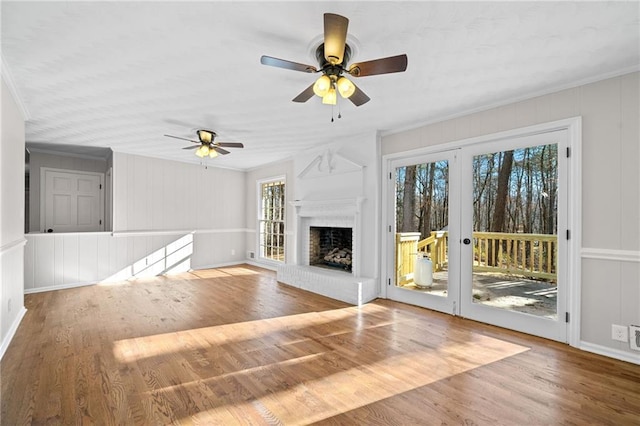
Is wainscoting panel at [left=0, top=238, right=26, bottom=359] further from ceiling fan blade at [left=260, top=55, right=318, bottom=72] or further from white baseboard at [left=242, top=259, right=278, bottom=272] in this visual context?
white baseboard at [left=242, top=259, right=278, bottom=272]

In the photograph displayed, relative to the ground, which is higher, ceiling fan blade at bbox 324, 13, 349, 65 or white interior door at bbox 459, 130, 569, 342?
ceiling fan blade at bbox 324, 13, 349, 65

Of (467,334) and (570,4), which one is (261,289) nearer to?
(467,334)

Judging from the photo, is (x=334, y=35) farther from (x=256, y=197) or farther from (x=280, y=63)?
(x=256, y=197)

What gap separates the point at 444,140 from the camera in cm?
384

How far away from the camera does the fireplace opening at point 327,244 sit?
18.0 feet

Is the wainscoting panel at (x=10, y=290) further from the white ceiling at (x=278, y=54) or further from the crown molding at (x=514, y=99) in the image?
the crown molding at (x=514, y=99)

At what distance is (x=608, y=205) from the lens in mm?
2689

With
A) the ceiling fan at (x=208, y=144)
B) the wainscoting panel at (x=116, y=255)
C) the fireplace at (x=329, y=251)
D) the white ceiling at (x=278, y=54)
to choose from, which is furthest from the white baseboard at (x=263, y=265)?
the white ceiling at (x=278, y=54)

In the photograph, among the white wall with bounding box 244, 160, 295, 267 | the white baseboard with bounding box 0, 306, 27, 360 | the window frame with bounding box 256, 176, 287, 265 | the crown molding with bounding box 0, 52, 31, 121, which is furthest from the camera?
the window frame with bounding box 256, 176, 287, 265

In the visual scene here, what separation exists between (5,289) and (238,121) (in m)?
3.05

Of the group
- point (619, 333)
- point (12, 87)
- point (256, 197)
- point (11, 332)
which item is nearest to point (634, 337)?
point (619, 333)

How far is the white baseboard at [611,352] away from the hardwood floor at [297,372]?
9cm

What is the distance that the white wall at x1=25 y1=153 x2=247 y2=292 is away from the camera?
5.06 meters

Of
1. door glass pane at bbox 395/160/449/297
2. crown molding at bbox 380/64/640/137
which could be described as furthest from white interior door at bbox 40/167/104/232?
door glass pane at bbox 395/160/449/297
